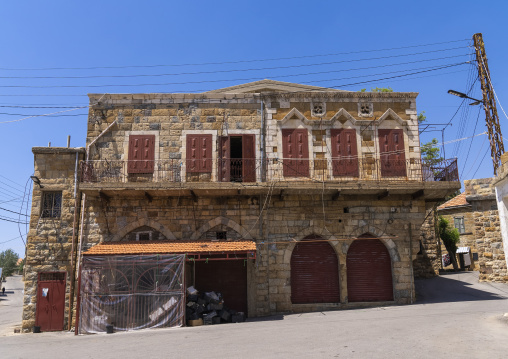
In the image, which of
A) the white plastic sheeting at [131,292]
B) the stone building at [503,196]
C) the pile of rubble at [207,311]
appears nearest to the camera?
the stone building at [503,196]

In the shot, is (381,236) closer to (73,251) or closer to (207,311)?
(207,311)

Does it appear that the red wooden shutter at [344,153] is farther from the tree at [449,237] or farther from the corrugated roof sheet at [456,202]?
the corrugated roof sheet at [456,202]

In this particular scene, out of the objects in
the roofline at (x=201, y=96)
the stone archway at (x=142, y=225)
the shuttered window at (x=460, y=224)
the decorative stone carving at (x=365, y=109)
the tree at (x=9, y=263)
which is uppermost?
the roofline at (x=201, y=96)

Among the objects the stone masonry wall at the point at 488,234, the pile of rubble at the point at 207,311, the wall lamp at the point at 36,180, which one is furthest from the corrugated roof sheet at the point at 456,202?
the wall lamp at the point at 36,180

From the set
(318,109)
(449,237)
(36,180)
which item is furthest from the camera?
(449,237)

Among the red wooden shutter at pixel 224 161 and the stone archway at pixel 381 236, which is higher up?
the red wooden shutter at pixel 224 161

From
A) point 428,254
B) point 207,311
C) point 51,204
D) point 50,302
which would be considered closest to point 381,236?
point 207,311

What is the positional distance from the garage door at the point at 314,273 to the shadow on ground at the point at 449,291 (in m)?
3.30

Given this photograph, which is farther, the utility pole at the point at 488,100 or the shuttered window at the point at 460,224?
the shuttered window at the point at 460,224

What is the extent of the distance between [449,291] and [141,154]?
45.2ft

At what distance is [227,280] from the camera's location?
602 inches

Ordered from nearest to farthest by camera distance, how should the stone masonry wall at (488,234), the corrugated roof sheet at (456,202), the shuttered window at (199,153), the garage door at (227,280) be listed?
the garage door at (227,280) → the shuttered window at (199,153) → the stone masonry wall at (488,234) → the corrugated roof sheet at (456,202)

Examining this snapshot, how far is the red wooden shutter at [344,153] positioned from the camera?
52.0 ft

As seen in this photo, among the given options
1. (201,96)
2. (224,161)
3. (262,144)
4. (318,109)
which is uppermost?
(201,96)
